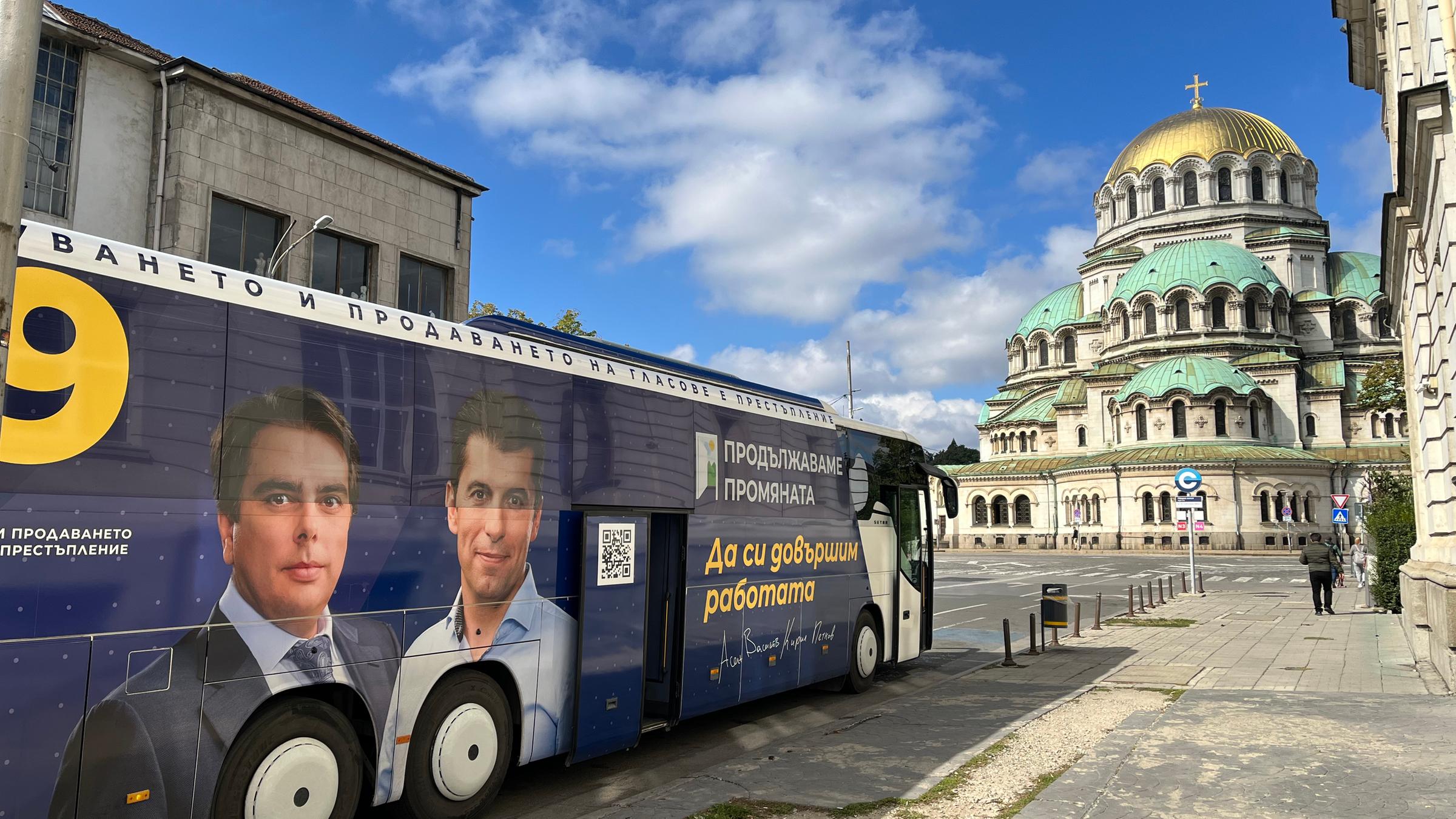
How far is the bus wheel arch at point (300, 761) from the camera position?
200 inches

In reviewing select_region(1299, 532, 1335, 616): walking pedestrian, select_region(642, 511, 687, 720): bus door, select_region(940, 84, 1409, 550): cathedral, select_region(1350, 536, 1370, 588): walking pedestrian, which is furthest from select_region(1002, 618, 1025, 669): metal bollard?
select_region(940, 84, 1409, 550): cathedral

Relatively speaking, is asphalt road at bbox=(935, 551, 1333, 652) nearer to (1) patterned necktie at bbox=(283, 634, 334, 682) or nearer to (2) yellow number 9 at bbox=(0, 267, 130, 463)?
(1) patterned necktie at bbox=(283, 634, 334, 682)

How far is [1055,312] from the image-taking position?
9225cm

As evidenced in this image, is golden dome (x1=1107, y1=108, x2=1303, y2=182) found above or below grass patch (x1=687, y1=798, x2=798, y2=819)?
above

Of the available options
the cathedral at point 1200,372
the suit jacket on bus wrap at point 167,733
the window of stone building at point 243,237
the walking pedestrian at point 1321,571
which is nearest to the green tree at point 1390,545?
the walking pedestrian at point 1321,571

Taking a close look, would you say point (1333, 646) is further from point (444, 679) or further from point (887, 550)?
point (444, 679)

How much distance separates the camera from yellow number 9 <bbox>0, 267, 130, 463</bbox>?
425 centimetres

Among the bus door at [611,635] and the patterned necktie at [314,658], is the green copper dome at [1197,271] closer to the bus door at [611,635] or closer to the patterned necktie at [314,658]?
the bus door at [611,635]

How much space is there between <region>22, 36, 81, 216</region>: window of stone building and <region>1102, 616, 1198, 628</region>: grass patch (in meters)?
21.1

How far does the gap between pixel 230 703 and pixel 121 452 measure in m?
1.41

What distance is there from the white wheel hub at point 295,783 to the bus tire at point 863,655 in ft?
23.6

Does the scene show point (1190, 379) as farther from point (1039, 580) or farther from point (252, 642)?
point (252, 642)

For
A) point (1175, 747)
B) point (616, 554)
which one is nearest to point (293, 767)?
point (616, 554)

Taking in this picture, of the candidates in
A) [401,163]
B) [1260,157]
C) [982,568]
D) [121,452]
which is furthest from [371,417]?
[1260,157]
